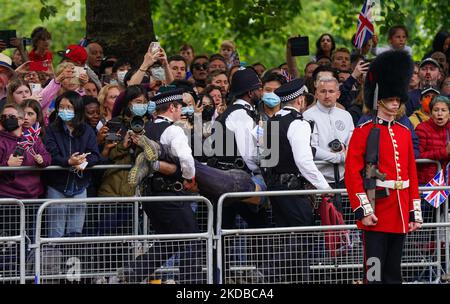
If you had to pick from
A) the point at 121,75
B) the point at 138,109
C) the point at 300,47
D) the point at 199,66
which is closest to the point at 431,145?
the point at 138,109

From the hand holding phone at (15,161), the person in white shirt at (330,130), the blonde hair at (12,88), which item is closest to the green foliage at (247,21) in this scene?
the blonde hair at (12,88)

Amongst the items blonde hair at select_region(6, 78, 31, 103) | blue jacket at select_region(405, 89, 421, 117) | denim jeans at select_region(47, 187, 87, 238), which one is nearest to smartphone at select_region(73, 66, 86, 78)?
blonde hair at select_region(6, 78, 31, 103)

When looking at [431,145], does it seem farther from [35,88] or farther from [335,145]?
[35,88]

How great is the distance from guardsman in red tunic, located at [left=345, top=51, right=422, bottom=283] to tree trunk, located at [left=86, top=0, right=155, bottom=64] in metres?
6.42

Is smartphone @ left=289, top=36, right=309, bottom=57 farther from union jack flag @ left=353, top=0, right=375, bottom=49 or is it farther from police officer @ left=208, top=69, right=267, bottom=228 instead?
police officer @ left=208, top=69, right=267, bottom=228

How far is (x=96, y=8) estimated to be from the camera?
17.8 m

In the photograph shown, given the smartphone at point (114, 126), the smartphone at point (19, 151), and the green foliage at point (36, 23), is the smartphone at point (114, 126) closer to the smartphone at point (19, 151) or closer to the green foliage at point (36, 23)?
the smartphone at point (19, 151)

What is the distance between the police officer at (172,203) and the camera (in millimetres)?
12297

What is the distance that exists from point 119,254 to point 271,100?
2587mm

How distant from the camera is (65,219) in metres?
12.5

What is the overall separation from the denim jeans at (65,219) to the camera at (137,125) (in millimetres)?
941
